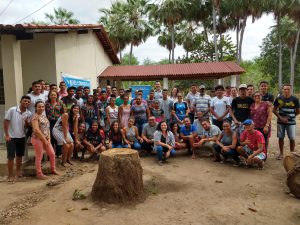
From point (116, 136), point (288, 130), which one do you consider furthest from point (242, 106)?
point (116, 136)

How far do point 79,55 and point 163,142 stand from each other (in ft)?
20.5

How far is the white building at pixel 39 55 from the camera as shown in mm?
7480

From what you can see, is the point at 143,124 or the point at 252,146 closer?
the point at 252,146

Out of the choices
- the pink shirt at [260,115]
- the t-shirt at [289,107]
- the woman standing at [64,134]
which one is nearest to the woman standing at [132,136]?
the woman standing at [64,134]

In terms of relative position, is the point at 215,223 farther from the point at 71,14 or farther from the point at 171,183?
the point at 71,14

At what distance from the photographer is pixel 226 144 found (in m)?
6.66

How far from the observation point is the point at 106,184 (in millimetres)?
4547

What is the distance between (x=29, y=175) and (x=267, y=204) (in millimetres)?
4708

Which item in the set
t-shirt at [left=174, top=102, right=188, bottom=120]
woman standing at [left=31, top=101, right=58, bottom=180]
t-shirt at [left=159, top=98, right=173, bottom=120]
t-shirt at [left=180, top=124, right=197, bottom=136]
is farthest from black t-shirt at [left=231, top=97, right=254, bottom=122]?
woman standing at [left=31, top=101, right=58, bottom=180]

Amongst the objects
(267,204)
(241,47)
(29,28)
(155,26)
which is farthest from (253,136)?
(155,26)

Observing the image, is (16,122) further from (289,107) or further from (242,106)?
(289,107)

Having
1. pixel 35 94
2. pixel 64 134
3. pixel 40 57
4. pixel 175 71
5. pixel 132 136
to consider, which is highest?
pixel 175 71

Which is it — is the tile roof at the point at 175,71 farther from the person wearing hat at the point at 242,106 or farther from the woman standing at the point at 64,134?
the woman standing at the point at 64,134

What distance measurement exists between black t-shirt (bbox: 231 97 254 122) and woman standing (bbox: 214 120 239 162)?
38 centimetres
